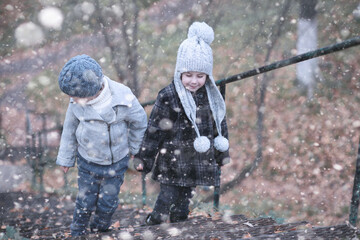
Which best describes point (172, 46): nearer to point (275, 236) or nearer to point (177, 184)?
point (177, 184)

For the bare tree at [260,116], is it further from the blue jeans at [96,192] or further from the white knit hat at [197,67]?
the white knit hat at [197,67]

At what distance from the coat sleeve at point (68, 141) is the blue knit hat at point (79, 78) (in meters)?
0.36

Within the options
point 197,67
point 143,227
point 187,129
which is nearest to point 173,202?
point 143,227

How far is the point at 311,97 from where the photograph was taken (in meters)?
8.58

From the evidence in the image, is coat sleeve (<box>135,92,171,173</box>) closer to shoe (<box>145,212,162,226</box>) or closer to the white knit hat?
the white knit hat

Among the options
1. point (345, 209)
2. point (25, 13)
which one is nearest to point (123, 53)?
point (25, 13)

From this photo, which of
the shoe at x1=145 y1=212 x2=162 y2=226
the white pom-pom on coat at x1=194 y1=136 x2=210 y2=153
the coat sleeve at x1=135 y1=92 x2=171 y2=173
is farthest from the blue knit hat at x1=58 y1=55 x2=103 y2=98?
the shoe at x1=145 y1=212 x2=162 y2=226

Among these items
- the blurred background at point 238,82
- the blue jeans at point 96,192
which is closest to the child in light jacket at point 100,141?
the blue jeans at point 96,192

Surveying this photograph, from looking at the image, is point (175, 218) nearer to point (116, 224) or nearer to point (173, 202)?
point (173, 202)

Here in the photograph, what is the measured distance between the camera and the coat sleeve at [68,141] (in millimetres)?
2598

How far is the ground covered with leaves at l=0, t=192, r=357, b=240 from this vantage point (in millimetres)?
1660

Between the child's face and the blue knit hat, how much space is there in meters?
0.63

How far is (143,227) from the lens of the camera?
2.40 m

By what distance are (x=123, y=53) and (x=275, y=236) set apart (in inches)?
305
